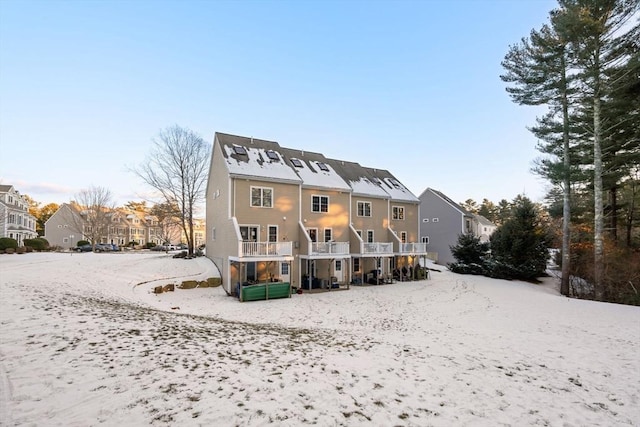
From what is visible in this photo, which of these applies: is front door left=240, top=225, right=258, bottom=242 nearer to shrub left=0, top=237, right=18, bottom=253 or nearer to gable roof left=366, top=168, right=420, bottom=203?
gable roof left=366, top=168, right=420, bottom=203

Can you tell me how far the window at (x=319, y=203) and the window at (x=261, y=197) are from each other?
3176mm

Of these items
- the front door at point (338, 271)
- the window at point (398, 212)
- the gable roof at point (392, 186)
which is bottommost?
the front door at point (338, 271)

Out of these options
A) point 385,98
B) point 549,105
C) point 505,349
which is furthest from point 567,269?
point 385,98

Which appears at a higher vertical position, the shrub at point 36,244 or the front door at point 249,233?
the front door at point 249,233

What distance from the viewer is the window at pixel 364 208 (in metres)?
22.0

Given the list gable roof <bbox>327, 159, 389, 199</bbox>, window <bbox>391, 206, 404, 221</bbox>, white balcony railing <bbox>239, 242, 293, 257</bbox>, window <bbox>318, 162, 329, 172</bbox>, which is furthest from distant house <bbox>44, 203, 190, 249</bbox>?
window <bbox>391, 206, 404, 221</bbox>

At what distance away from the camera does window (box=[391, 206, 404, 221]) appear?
2412 cm

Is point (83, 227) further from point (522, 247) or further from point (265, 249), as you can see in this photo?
point (522, 247)

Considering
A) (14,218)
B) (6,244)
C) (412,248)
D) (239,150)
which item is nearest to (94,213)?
(14,218)

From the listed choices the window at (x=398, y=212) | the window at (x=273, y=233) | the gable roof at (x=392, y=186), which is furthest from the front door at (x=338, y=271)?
the gable roof at (x=392, y=186)

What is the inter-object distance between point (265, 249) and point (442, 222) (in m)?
22.7

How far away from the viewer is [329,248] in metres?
17.8

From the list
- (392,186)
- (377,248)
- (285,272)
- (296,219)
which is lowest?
(285,272)

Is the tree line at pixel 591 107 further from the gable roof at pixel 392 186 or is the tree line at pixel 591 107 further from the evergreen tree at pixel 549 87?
the gable roof at pixel 392 186
